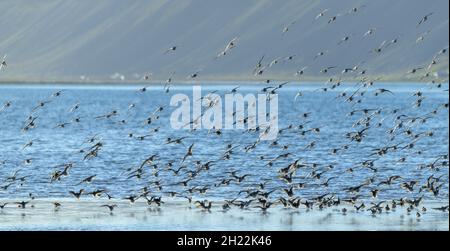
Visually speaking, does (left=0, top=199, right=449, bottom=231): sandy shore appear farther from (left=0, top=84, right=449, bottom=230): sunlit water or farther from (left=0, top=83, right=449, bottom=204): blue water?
(left=0, top=83, right=449, bottom=204): blue water

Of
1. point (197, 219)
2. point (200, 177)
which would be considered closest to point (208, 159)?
point (200, 177)

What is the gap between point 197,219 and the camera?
124 feet

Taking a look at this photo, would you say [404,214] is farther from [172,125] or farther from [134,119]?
[134,119]

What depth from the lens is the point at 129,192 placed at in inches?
1847

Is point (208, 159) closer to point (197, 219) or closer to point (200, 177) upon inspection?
point (200, 177)

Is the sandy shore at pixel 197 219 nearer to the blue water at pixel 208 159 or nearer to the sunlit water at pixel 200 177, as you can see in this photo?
the sunlit water at pixel 200 177

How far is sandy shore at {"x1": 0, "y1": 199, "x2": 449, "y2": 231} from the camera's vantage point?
36281mm

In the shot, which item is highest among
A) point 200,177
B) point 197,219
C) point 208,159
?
point 208,159

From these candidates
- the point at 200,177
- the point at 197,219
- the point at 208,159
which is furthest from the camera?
the point at 208,159

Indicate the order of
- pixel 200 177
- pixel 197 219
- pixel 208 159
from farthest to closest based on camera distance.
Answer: pixel 208 159
pixel 200 177
pixel 197 219

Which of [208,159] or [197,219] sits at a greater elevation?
[208,159]

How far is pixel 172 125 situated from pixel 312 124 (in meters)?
12.4

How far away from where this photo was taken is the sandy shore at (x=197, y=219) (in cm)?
3628

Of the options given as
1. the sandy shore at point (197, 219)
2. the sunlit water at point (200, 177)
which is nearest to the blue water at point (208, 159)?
the sunlit water at point (200, 177)
